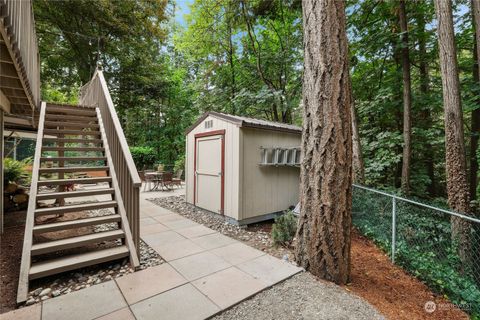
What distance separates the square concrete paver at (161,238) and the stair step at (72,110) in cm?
314

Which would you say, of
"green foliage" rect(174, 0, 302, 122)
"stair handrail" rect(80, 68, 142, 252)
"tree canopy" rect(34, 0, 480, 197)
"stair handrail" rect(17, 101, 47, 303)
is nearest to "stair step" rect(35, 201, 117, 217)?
"stair handrail" rect(17, 101, 47, 303)

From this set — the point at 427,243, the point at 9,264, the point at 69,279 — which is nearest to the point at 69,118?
the point at 9,264

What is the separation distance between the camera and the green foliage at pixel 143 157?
12391 mm

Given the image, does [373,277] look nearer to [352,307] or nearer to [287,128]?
[352,307]

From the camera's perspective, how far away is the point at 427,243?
12.3 ft

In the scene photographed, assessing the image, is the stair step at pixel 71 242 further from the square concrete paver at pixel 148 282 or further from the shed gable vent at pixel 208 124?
the shed gable vent at pixel 208 124

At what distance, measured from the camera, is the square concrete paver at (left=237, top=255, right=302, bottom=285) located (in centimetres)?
262

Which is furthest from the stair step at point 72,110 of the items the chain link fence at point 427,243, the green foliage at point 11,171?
the chain link fence at point 427,243

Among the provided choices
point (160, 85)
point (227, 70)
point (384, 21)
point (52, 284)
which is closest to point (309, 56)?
point (52, 284)

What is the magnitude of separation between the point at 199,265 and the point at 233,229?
1.67m

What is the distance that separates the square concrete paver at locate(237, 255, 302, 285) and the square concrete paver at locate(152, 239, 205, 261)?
842 mm

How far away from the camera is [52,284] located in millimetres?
2416

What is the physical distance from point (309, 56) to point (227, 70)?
27.4 feet

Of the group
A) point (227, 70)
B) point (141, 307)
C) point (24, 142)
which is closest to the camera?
point (141, 307)
